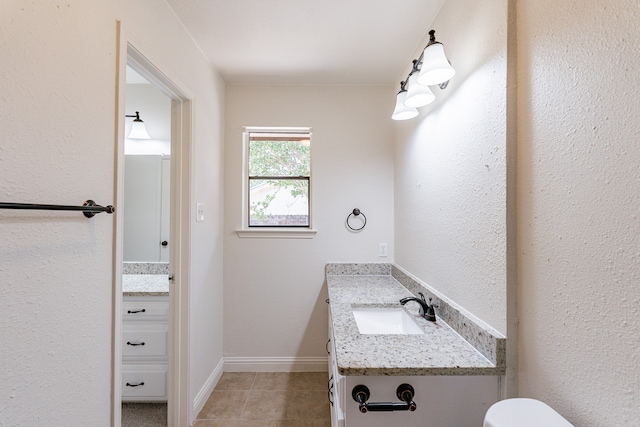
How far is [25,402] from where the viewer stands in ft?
2.54

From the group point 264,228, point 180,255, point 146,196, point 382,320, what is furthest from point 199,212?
point 382,320

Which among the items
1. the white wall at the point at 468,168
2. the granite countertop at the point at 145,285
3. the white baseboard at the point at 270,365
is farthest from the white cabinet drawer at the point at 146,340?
the white wall at the point at 468,168

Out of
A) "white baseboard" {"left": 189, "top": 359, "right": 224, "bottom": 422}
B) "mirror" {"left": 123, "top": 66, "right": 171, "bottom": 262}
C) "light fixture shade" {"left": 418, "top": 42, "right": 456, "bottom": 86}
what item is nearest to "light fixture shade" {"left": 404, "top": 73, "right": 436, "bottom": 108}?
"light fixture shade" {"left": 418, "top": 42, "right": 456, "bottom": 86}

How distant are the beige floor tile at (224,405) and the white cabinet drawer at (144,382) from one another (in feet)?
1.02

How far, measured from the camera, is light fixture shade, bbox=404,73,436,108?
1.41m

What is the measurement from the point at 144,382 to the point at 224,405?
1.91ft

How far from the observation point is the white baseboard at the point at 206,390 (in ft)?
6.20

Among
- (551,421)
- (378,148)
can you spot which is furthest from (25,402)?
(378,148)

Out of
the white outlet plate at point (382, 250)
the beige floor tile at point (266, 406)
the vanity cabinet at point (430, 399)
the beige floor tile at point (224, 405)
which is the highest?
the white outlet plate at point (382, 250)

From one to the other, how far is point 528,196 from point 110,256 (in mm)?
1545

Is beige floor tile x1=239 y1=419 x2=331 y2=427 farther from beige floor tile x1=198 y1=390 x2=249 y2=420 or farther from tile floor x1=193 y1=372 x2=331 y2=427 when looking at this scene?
beige floor tile x1=198 y1=390 x2=249 y2=420

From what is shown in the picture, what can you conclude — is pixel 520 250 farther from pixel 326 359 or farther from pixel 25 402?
pixel 326 359

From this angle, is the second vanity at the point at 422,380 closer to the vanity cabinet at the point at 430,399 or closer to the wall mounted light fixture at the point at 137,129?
the vanity cabinet at the point at 430,399

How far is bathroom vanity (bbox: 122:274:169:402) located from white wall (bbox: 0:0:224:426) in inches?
37.1
